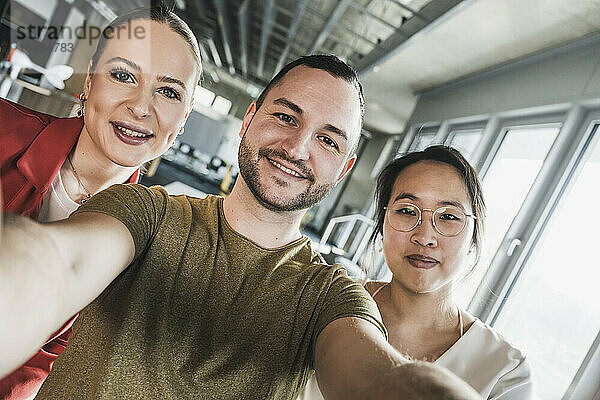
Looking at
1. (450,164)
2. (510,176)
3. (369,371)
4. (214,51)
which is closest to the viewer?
(369,371)

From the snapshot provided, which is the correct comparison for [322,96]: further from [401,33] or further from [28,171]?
[401,33]

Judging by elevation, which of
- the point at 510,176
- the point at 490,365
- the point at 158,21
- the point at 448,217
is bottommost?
the point at 490,365

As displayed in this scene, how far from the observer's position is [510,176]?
3783 millimetres

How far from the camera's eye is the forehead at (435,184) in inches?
60.2

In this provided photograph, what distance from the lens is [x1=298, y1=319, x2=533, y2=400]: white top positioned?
1367mm

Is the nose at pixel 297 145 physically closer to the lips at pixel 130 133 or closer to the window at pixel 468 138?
the lips at pixel 130 133

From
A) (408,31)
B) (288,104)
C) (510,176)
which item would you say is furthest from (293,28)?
(288,104)

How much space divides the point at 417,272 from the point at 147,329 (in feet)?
2.76

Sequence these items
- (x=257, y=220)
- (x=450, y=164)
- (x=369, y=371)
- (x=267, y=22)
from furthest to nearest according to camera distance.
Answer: (x=267, y=22) → (x=450, y=164) → (x=257, y=220) → (x=369, y=371)

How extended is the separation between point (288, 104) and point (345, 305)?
0.56 m

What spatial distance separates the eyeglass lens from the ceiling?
38.7 inches

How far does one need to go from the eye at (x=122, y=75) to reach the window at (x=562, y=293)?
8.90ft

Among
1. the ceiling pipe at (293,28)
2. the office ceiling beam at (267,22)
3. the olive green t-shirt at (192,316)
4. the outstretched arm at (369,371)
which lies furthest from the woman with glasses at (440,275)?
the office ceiling beam at (267,22)

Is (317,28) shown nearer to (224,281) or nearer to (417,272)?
A: (417,272)
